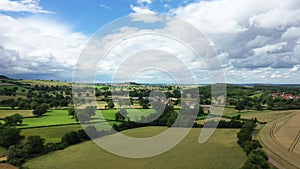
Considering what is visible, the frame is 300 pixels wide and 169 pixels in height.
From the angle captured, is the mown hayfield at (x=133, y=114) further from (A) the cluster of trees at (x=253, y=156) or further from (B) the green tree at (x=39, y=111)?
(A) the cluster of trees at (x=253, y=156)

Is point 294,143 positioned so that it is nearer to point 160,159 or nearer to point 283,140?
point 283,140

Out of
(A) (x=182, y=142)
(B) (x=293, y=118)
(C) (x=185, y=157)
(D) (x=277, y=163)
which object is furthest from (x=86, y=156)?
(B) (x=293, y=118)

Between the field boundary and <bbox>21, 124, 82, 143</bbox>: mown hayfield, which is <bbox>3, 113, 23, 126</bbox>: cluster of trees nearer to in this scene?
<bbox>21, 124, 82, 143</bbox>: mown hayfield

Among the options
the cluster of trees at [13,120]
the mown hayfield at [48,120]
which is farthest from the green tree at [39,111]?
the cluster of trees at [13,120]

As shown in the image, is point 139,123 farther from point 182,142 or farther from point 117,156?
point 117,156

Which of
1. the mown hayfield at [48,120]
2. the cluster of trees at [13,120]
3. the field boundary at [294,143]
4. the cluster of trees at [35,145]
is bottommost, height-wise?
the field boundary at [294,143]

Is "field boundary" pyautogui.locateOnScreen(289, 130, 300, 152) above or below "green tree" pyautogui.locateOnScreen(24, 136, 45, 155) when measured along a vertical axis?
below

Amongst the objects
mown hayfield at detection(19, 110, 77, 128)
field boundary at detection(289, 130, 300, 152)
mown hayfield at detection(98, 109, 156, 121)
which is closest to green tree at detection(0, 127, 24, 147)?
mown hayfield at detection(19, 110, 77, 128)
